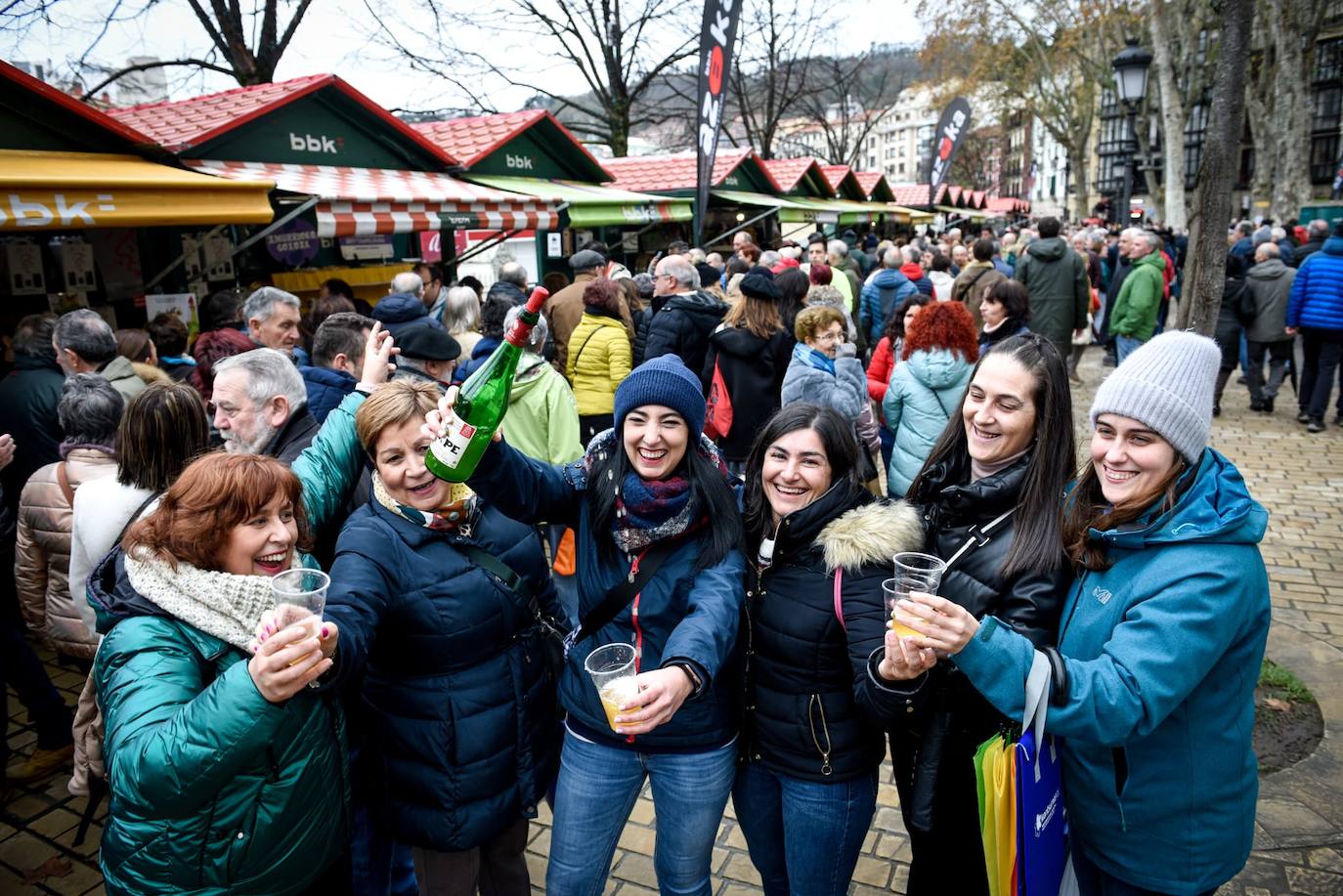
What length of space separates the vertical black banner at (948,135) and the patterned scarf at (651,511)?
61.4ft

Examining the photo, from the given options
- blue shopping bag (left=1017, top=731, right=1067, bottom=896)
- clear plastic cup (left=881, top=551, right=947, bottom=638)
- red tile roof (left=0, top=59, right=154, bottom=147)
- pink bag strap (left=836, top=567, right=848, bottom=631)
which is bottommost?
blue shopping bag (left=1017, top=731, right=1067, bottom=896)

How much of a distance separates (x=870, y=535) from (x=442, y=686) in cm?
121

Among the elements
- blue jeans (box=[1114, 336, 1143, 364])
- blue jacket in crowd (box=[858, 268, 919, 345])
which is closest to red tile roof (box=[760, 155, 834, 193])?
blue jacket in crowd (box=[858, 268, 919, 345])

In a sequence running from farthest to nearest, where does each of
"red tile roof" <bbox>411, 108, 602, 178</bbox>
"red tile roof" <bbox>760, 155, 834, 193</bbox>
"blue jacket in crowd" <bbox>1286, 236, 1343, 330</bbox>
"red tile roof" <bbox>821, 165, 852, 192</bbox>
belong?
"red tile roof" <bbox>821, 165, 852, 192</bbox>
"red tile roof" <bbox>760, 155, 834, 193</bbox>
"red tile roof" <bbox>411, 108, 602, 178</bbox>
"blue jacket in crowd" <bbox>1286, 236, 1343, 330</bbox>

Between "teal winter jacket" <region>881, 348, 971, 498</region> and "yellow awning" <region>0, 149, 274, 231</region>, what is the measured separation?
4.97 metres

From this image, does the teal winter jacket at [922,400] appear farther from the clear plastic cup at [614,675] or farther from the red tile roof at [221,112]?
the red tile roof at [221,112]

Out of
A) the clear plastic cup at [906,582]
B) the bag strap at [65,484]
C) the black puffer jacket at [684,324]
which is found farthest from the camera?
the black puffer jacket at [684,324]

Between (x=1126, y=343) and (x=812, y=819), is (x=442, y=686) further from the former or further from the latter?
(x=1126, y=343)

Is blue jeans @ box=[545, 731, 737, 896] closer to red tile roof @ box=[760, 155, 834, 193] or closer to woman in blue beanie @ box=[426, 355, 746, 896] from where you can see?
woman in blue beanie @ box=[426, 355, 746, 896]

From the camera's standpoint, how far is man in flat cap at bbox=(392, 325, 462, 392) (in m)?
3.88

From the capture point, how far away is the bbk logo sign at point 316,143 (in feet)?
28.2

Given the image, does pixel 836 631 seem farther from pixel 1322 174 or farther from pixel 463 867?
pixel 1322 174

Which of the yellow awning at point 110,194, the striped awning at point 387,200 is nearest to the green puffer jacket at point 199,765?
the yellow awning at point 110,194

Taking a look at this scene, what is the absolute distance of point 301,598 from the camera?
5.12ft
